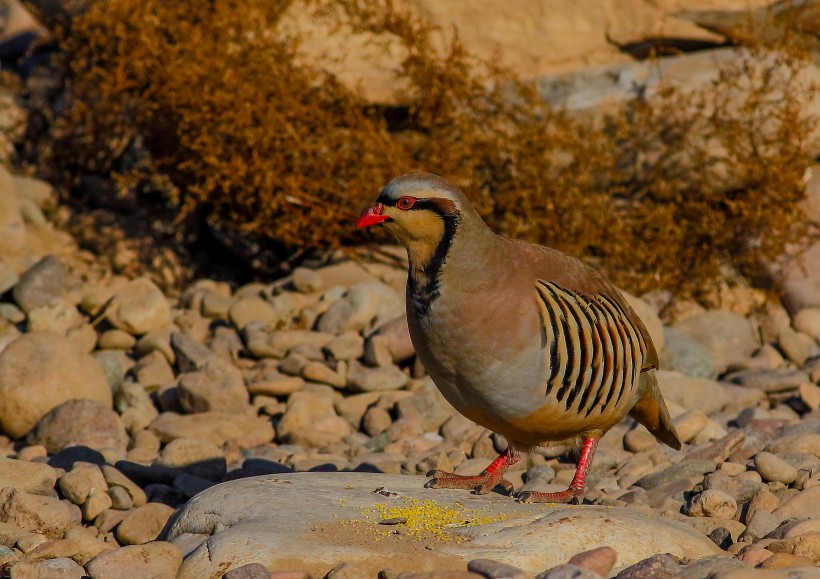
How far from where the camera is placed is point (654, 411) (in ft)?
18.9

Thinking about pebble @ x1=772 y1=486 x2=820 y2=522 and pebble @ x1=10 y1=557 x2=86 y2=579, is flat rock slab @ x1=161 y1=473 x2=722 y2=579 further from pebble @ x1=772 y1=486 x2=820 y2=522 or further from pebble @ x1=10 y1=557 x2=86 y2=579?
pebble @ x1=772 y1=486 x2=820 y2=522

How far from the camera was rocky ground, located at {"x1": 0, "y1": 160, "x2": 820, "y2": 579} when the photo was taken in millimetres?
4398

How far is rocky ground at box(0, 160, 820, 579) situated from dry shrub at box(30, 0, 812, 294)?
1.85ft

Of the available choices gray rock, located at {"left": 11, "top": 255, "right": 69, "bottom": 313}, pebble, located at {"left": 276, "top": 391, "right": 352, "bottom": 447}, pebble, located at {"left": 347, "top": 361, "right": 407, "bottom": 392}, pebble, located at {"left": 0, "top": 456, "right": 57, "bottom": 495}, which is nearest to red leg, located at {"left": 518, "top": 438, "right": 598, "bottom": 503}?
pebble, located at {"left": 276, "top": 391, "right": 352, "bottom": 447}

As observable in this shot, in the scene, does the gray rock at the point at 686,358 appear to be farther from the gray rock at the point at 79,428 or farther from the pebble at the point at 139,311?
the gray rock at the point at 79,428

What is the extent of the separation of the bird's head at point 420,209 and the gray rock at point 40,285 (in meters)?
4.88

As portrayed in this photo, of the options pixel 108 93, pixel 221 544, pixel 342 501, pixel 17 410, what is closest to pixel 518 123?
Answer: pixel 108 93

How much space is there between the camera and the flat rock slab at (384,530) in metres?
4.23

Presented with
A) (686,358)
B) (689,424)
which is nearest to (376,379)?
(689,424)

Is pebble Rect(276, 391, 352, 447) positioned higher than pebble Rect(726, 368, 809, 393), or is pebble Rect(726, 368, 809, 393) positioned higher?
pebble Rect(726, 368, 809, 393)

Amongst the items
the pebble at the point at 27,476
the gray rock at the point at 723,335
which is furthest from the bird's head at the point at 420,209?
the gray rock at the point at 723,335

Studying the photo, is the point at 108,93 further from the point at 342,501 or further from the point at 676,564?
the point at 676,564

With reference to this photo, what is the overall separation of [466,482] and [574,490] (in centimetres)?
51

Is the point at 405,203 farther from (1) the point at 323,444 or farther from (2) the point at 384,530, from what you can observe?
(1) the point at 323,444
